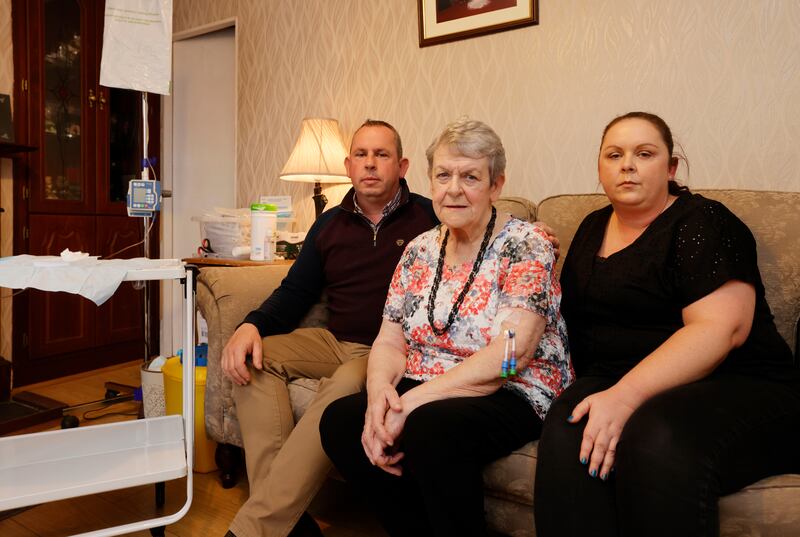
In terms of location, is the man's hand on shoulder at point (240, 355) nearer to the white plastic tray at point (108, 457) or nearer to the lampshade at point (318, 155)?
the white plastic tray at point (108, 457)

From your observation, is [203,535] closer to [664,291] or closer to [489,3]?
[664,291]

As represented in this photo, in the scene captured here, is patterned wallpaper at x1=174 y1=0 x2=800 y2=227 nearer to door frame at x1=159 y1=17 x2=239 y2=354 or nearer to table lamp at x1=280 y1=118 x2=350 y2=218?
table lamp at x1=280 y1=118 x2=350 y2=218

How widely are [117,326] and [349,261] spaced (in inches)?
88.5

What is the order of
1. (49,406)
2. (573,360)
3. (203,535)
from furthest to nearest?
(49,406)
(203,535)
(573,360)

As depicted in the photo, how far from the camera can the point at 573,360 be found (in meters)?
1.40

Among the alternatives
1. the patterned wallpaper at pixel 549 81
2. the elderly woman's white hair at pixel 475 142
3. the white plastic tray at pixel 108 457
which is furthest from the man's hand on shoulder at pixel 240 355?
the patterned wallpaper at pixel 549 81

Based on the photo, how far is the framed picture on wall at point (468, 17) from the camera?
2217 millimetres

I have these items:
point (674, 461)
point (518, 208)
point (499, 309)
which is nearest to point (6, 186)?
point (518, 208)

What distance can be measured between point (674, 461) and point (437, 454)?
1.27 feet

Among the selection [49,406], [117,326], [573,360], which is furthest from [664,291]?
[117,326]

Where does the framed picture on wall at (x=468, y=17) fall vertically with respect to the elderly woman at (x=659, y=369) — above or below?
above

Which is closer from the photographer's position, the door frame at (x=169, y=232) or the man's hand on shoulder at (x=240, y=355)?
the man's hand on shoulder at (x=240, y=355)

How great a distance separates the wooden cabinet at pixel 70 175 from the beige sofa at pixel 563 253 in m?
1.75

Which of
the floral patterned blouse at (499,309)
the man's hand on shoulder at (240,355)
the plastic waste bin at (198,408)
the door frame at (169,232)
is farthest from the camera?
the door frame at (169,232)
